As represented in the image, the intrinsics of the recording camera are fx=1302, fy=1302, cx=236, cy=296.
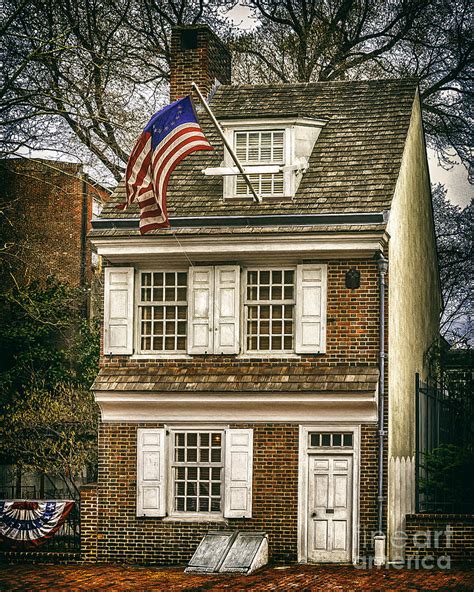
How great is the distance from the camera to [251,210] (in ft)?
80.3

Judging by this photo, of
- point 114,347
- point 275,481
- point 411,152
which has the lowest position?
point 275,481

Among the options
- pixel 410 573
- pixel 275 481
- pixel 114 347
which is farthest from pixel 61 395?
pixel 410 573

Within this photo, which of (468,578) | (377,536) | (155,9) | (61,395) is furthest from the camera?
(155,9)

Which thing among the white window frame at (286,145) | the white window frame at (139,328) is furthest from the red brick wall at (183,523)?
the white window frame at (286,145)

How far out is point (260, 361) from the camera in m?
23.9

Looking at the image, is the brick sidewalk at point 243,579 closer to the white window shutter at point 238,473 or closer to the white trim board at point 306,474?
the white trim board at point 306,474

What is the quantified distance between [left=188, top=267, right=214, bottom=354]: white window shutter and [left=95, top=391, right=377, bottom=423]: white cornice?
102cm

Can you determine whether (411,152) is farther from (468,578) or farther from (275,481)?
(468,578)

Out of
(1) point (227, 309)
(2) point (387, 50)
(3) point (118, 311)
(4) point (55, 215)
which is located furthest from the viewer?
(4) point (55, 215)

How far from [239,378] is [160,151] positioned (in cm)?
444

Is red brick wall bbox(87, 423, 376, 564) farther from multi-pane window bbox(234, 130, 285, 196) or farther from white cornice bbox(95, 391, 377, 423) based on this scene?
multi-pane window bbox(234, 130, 285, 196)

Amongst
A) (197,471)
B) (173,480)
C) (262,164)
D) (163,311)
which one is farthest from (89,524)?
(262,164)

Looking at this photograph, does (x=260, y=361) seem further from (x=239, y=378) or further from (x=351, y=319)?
(x=351, y=319)

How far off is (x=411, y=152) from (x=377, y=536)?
28.5 ft
